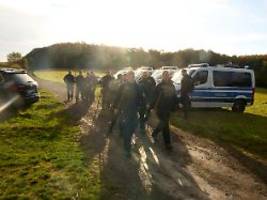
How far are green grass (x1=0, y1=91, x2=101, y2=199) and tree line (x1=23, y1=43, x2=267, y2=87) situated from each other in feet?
188

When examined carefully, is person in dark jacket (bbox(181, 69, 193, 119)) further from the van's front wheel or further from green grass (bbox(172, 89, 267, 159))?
→ the van's front wheel

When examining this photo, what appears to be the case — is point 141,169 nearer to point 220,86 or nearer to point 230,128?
point 230,128

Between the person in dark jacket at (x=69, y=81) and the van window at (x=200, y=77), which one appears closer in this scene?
the van window at (x=200, y=77)

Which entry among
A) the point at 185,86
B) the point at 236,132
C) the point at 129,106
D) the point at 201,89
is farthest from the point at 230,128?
the point at 129,106

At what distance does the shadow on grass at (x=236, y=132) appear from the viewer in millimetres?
11746

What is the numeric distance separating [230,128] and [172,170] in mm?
7524

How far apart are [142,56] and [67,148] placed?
8094cm

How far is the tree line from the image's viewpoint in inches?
2958

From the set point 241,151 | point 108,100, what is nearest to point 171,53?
point 108,100

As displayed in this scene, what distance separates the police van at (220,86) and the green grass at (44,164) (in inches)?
285

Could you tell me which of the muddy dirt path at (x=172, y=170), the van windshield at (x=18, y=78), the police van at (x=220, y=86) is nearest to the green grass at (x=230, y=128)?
the police van at (x=220, y=86)

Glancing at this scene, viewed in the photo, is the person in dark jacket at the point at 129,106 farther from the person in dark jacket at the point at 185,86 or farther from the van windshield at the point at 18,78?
the van windshield at the point at 18,78

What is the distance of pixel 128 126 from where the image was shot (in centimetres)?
1119

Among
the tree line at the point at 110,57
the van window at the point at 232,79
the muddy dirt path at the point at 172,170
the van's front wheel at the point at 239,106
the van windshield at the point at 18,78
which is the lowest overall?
the tree line at the point at 110,57
